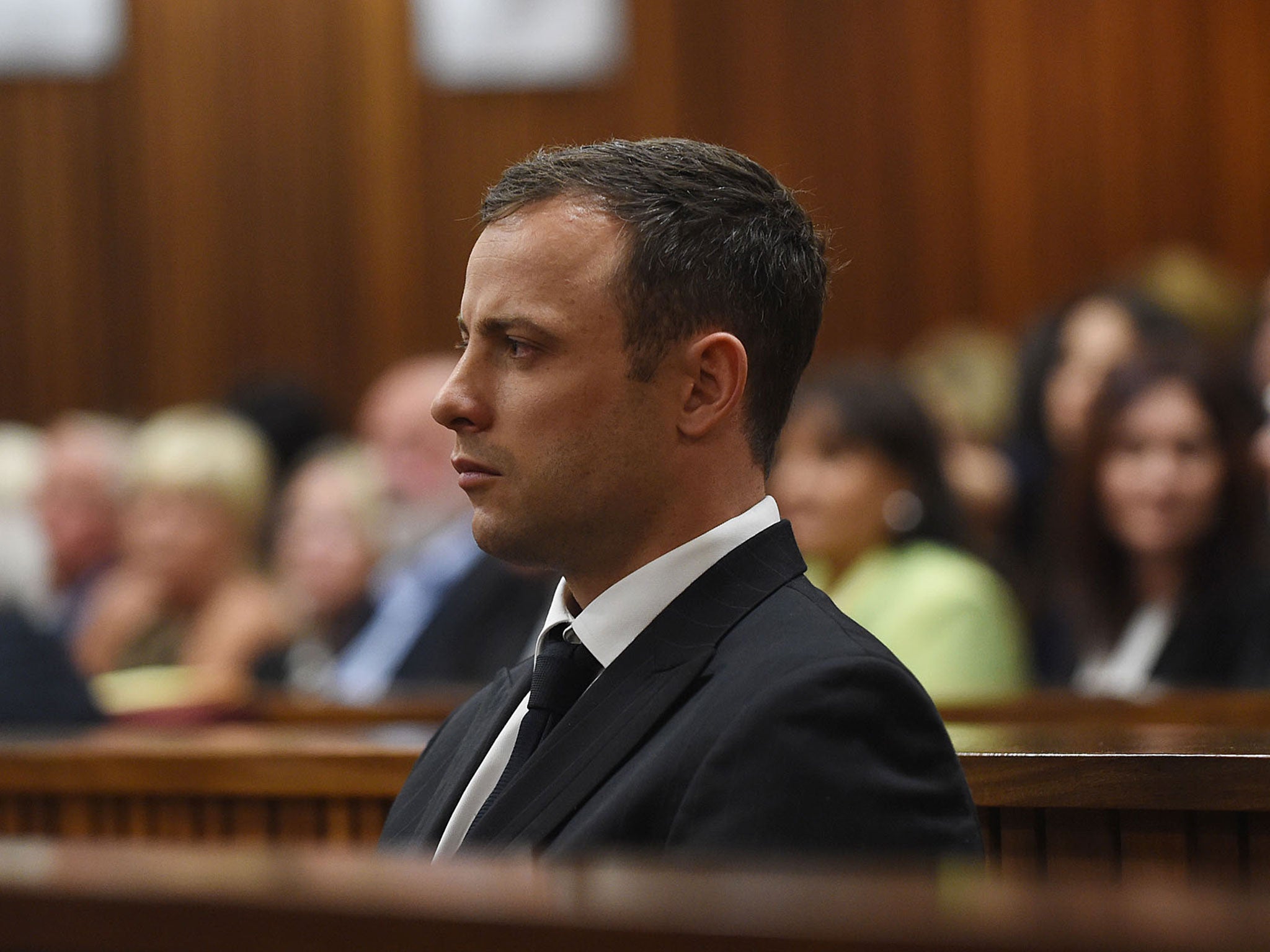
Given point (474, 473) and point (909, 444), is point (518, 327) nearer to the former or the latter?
point (474, 473)

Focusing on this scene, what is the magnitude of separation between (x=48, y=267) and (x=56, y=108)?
67 cm

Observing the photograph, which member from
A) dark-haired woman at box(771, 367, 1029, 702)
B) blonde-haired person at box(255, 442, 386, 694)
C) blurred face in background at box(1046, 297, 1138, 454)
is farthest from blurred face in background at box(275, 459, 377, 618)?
blurred face in background at box(1046, 297, 1138, 454)

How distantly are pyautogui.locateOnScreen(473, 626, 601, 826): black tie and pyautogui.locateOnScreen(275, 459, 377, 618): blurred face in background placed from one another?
2.83 meters

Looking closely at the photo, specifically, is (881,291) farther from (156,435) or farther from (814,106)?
(156,435)

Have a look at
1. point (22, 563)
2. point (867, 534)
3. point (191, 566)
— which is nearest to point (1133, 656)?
point (867, 534)

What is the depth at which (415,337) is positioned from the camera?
253 inches

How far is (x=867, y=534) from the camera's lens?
9.91 feet

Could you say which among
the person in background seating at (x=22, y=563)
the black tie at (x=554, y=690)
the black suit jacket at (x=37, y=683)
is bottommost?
the black suit jacket at (x=37, y=683)

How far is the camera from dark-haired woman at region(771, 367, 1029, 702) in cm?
287

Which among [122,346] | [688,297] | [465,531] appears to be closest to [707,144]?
[688,297]

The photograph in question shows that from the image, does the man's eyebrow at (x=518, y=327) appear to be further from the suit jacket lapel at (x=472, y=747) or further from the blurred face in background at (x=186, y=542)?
the blurred face in background at (x=186, y=542)

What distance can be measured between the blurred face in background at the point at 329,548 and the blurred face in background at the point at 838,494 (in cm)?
145

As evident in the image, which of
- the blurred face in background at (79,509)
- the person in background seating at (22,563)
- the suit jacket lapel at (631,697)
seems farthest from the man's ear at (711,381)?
the blurred face in background at (79,509)

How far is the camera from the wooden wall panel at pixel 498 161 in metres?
5.74
